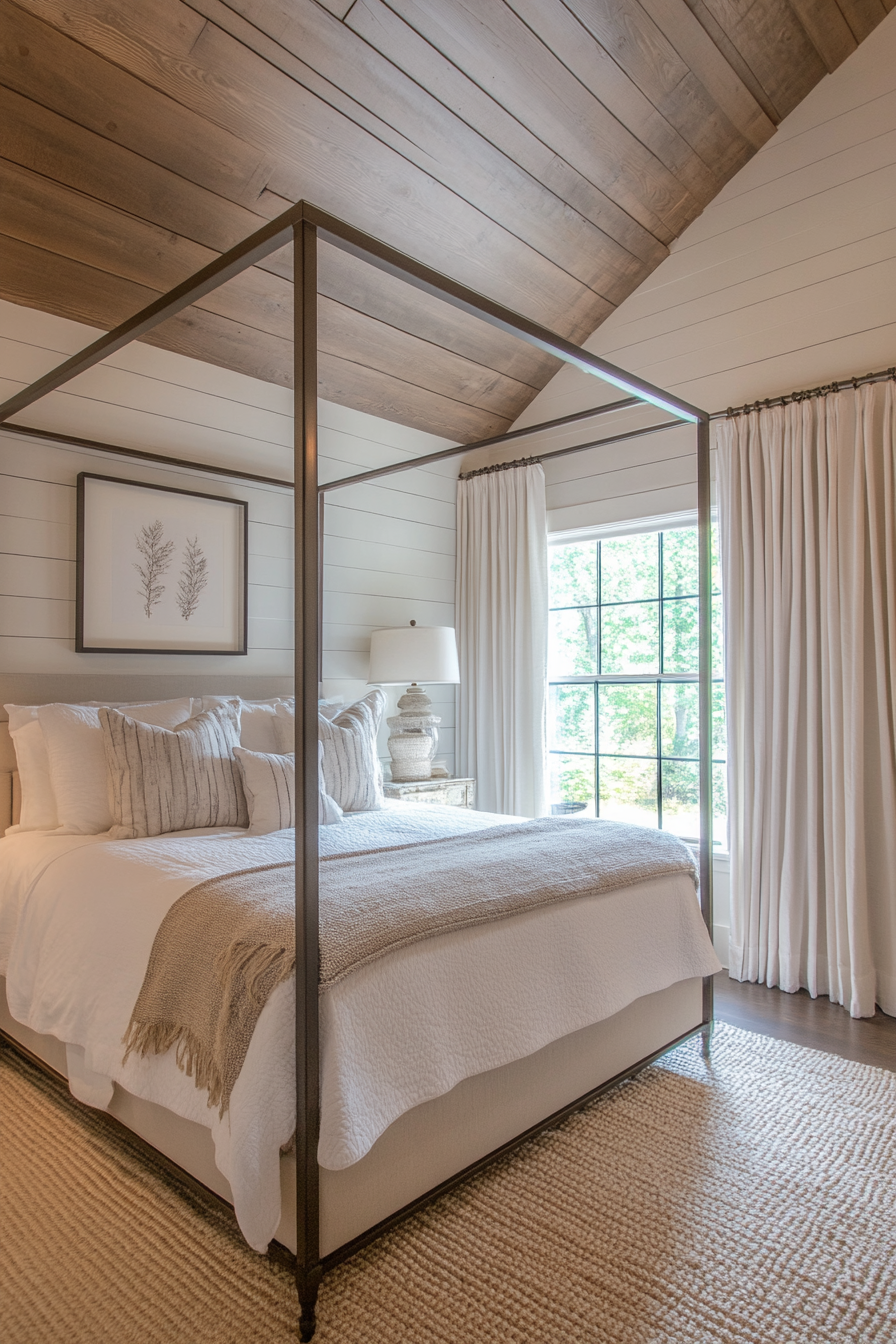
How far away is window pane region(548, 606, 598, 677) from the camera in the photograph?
421cm

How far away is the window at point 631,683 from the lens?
3.82m

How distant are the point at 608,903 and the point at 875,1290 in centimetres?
94

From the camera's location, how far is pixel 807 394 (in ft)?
10.5

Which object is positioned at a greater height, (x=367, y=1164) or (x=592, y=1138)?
(x=367, y=1164)

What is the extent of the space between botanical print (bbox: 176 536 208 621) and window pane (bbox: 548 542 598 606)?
1.76 meters

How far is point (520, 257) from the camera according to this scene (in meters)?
3.46

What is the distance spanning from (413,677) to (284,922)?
85.9 inches

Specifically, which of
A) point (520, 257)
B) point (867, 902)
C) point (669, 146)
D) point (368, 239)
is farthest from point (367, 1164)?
point (669, 146)

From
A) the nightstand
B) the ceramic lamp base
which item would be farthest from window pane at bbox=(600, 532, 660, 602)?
the nightstand

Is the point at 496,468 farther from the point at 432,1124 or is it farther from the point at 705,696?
the point at 432,1124

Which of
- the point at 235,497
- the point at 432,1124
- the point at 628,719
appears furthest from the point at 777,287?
the point at 432,1124

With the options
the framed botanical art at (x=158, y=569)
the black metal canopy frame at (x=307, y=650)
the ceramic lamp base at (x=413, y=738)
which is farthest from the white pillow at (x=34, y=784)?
the ceramic lamp base at (x=413, y=738)

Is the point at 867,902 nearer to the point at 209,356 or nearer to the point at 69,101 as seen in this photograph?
the point at 209,356

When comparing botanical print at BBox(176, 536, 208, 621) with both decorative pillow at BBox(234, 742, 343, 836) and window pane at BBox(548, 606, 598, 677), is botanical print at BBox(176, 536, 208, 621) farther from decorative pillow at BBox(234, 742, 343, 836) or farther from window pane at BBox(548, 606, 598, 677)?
window pane at BBox(548, 606, 598, 677)
